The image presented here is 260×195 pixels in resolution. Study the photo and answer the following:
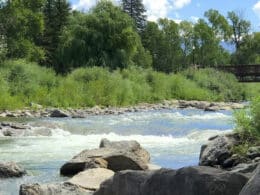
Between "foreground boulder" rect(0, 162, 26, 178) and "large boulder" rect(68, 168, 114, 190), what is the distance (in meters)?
2.45

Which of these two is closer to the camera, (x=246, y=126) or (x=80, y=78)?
(x=246, y=126)

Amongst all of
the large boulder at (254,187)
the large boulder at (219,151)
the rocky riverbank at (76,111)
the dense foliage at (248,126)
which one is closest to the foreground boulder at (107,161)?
the large boulder at (219,151)

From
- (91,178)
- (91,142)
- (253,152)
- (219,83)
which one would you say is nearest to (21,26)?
(219,83)

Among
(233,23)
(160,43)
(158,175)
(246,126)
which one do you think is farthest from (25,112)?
(233,23)

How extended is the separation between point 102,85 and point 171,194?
124 ft

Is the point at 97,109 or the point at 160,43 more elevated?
the point at 160,43

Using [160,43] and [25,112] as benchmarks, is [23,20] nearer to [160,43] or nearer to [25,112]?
[25,112]

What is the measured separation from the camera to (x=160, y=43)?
9669cm

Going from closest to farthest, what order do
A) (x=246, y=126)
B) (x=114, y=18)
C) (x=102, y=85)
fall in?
(x=246, y=126)
(x=102, y=85)
(x=114, y=18)

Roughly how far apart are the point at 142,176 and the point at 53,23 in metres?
66.5

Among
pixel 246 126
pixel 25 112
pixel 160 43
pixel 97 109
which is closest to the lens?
pixel 246 126

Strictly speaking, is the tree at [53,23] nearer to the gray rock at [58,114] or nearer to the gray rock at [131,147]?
the gray rock at [58,114]

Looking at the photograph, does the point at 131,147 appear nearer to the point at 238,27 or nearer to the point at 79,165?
the point at 79,165

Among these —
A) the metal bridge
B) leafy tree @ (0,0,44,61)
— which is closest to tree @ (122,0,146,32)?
the metal bridge
